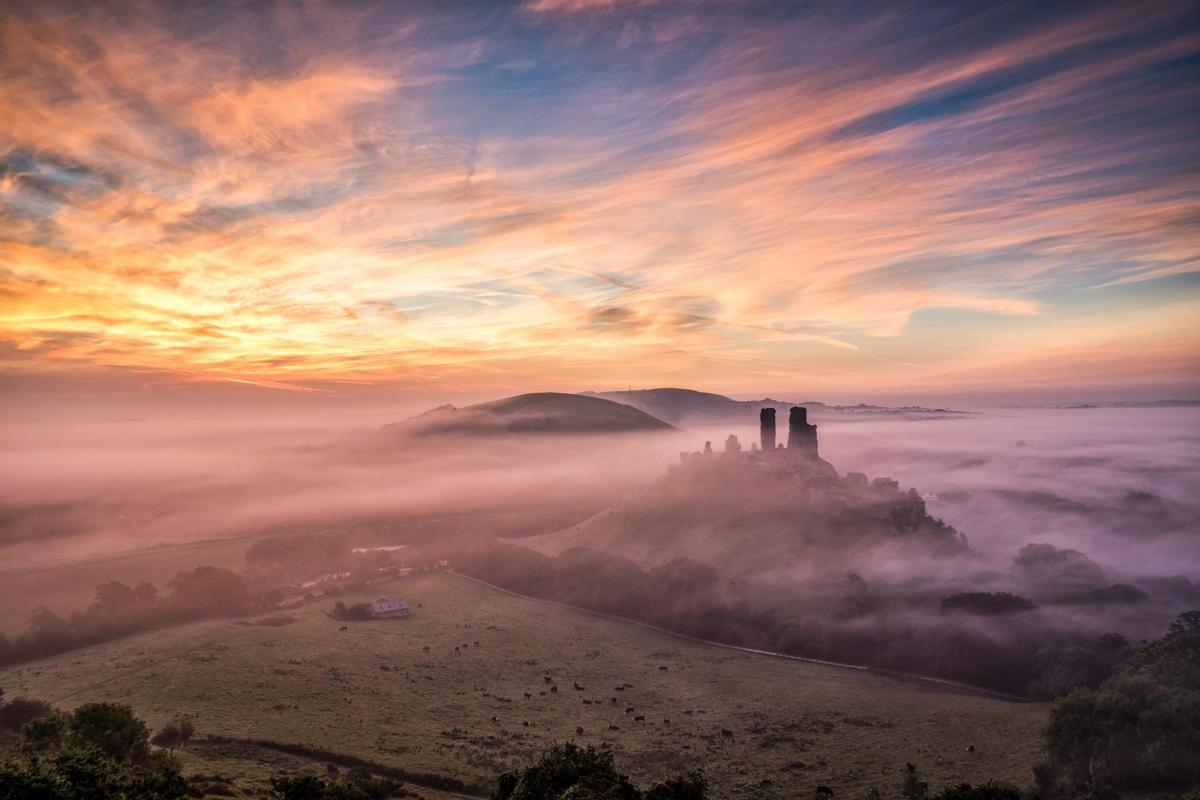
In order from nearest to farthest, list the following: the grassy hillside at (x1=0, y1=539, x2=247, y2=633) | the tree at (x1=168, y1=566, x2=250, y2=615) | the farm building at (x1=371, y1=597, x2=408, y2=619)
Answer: the tree at (x1=168, y1=566, x2=250, y2=615) → the farm building at (x1=371, y1=597, x2=408, y2=619) → the grassy hillside at (x1=0, y1=539, x2=247, y2=633)

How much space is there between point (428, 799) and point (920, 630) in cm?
10469

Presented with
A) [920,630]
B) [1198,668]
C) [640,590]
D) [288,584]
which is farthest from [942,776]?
[288,584]

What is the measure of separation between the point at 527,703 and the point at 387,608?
60265 mm

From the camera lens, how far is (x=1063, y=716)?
7400 cm

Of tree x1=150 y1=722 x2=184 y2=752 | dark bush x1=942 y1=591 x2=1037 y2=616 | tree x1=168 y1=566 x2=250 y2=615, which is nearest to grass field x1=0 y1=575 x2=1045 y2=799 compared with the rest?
tree x1=150 y1=722 x2=184 y2=752

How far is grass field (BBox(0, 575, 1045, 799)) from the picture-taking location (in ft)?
253

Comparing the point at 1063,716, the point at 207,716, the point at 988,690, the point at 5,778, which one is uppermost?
the point at 5,778

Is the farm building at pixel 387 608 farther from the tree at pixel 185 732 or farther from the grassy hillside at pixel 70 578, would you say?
the grassy hillside at pixel 70 578

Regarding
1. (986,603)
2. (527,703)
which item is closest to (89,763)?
(527,703)

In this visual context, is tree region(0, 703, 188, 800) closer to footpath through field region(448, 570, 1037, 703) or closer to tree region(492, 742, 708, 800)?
tree region(492, 742, 708, 800)

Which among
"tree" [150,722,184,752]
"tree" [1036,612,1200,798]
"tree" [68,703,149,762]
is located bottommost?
"tree" [150,722,184,752]

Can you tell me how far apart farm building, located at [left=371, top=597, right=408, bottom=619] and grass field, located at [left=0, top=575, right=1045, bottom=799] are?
774 cm

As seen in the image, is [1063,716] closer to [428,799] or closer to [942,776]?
[942,776]

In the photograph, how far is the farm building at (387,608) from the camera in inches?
5544
